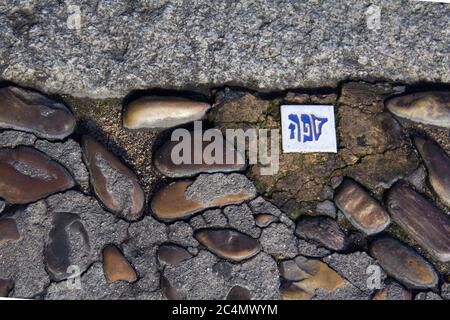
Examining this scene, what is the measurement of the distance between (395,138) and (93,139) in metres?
1.19

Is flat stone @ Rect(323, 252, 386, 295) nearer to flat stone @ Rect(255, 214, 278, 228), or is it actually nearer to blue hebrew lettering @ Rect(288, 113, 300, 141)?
flat stone @ Rect(255, 214, 278, 228)

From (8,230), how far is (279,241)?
0.96 metres

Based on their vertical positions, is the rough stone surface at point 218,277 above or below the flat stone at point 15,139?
below

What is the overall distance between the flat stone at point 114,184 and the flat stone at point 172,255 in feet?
0.54

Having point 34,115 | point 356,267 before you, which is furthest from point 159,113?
point 356,267

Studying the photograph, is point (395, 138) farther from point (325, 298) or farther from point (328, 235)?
point (325, 298)

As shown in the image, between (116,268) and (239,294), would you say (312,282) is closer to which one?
(239,294)

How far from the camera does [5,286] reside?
2.01m

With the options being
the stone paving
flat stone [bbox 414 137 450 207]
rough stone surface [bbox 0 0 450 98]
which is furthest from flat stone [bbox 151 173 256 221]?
flat stone [bbox 414 137 450 207]

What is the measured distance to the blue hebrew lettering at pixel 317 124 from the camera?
92.4 inches

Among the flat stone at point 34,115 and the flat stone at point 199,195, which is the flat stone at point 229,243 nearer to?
the flat stone at point 199,195

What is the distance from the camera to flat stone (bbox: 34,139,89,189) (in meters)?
2.22

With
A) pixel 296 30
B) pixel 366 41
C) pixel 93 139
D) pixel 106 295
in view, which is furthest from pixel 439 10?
pixel 106 295

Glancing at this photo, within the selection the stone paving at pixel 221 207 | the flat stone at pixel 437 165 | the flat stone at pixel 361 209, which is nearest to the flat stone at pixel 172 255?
the stone paving at pixel 221 207
